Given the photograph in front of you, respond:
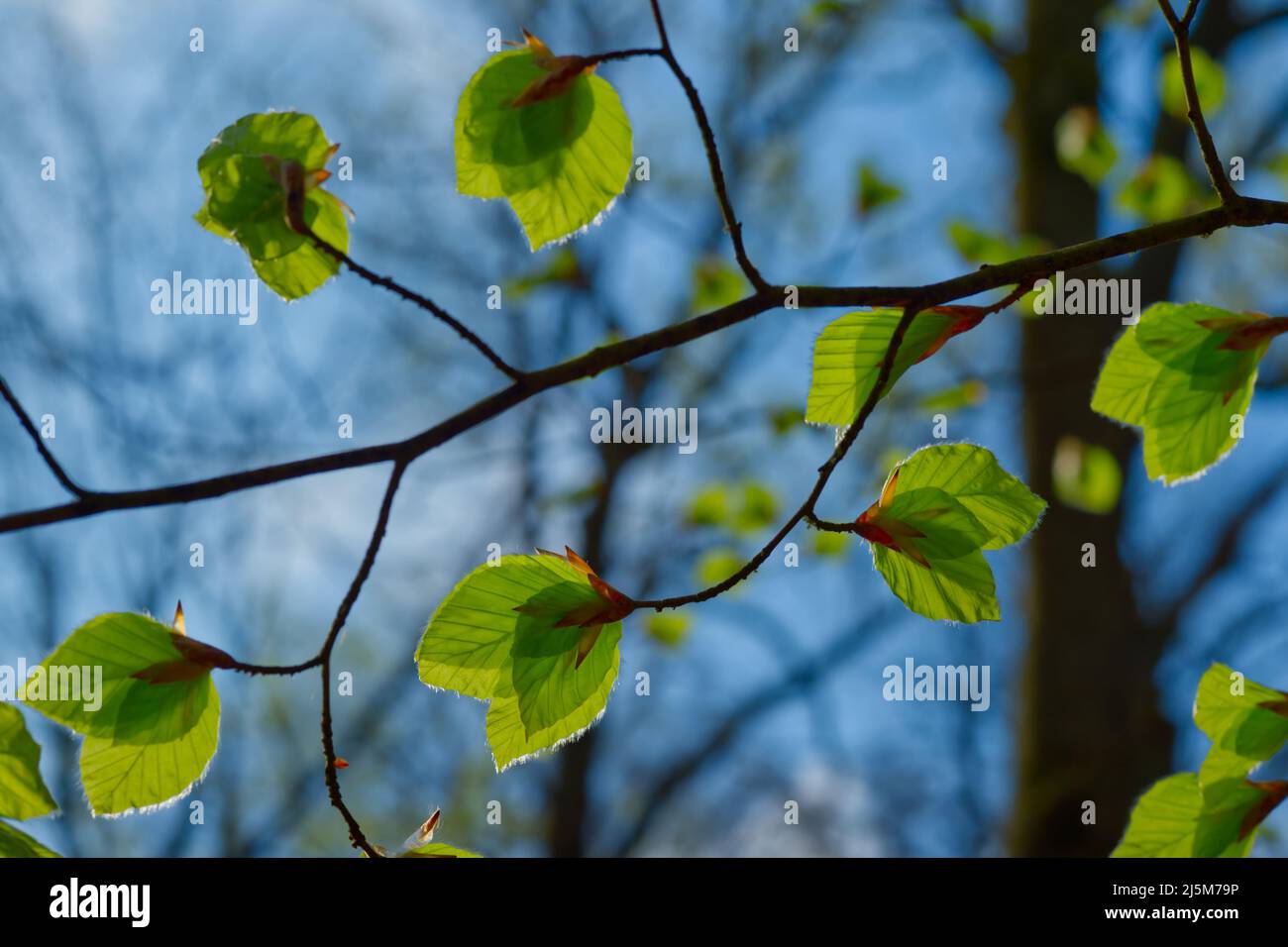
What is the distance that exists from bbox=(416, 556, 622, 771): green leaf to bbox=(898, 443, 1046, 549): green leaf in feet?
0.53

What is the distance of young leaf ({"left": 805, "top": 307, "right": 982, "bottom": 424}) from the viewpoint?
437mm

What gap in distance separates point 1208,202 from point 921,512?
180cm

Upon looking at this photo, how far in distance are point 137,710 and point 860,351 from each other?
0.35m

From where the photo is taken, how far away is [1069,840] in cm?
184

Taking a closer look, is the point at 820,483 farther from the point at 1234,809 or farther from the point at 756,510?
the point at 756,510

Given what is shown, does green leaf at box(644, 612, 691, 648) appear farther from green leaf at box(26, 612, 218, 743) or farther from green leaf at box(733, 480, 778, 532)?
green leaf at box(26, 612, 218, 743)

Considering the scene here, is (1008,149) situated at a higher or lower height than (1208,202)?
higher

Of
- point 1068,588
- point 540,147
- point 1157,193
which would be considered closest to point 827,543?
point 1068,588

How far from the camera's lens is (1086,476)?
1.80 metres

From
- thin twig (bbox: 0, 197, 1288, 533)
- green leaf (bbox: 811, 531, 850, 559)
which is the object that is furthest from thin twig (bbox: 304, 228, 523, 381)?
green leaf (bbox: 811, 531, 850, 559)

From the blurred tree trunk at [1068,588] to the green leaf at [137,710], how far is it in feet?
5.32

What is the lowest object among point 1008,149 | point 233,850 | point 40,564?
point 233,850
